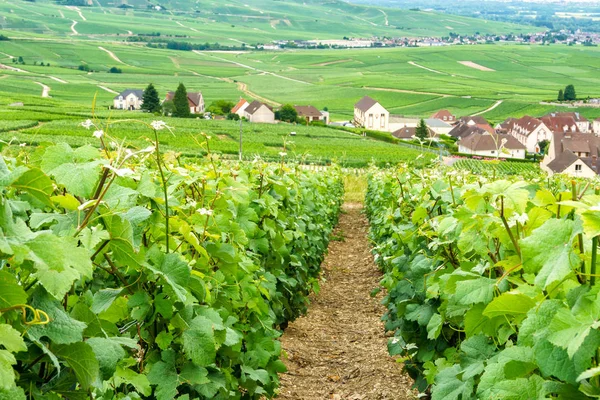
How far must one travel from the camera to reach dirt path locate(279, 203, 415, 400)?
21.5 feet

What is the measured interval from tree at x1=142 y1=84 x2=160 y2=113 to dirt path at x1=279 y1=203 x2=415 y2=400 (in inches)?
2773

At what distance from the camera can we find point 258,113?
90.6m

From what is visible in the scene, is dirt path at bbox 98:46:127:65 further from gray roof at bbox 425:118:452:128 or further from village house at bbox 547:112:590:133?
village house at bbox 547:112:590:133

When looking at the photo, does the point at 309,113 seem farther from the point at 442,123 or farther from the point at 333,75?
the point at 333,75

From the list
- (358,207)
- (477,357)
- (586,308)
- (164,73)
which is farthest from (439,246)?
(164,73)

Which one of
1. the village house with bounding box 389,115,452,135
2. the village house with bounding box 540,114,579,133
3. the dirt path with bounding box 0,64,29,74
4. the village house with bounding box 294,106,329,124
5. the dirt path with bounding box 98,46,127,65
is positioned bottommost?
the village house with bounding box 389,115,452,135

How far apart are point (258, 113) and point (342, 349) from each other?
274 ft

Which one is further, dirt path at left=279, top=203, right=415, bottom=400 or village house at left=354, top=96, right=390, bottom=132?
village house at left=354, top=96, right=390, bottom=132

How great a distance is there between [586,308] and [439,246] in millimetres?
2853

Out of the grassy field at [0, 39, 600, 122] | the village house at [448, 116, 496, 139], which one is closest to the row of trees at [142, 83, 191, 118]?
the grassy field at [0, 39, 600, 122]

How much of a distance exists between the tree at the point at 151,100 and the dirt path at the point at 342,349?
7043 centimetres

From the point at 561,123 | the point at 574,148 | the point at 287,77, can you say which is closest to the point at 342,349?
the point at 574,148

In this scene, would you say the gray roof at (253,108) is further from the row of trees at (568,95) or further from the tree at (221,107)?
the row of trees at (568,95)

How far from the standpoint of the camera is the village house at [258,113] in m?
90.0
